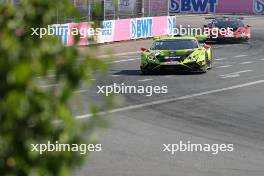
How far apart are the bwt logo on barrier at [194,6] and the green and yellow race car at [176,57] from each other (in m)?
45.8

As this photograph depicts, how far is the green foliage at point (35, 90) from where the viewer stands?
8.57ft

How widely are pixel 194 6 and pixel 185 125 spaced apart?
187 feet

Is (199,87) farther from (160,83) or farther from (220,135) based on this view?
(220,135)

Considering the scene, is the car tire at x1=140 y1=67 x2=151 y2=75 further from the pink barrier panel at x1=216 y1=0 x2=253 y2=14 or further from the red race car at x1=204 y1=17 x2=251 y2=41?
the pink barrier panel at x1=216 y1=0 x2=253 y2=14

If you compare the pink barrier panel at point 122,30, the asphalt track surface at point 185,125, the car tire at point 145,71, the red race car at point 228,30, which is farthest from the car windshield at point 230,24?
the car tire at point 145,71

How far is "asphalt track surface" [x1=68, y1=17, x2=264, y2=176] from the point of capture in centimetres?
969

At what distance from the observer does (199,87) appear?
19.3 meters

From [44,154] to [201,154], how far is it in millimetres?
8009

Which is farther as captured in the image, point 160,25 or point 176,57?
point 160,25

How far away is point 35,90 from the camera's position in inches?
106

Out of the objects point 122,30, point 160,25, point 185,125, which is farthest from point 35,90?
point 160,25

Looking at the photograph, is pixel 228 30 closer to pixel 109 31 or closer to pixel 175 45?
pixel 109 31

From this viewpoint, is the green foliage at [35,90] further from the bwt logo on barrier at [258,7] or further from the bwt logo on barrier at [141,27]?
the bwt logo on barrier at [258,7]

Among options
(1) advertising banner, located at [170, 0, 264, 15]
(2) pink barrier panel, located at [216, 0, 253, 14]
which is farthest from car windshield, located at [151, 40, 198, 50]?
(2) pink barrier panel, located at [216, 0, 253, 14]
